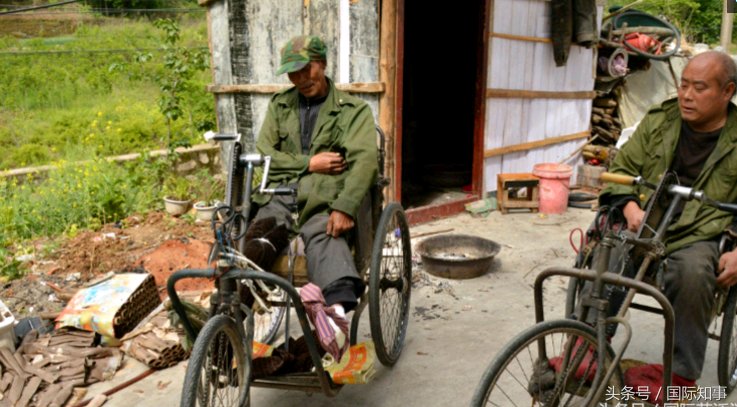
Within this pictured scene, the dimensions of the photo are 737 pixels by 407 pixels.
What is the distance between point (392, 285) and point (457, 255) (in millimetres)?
2020

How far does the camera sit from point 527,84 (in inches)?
300

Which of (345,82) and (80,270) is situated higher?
(345,82)

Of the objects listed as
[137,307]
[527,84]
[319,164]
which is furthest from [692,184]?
[527,84]

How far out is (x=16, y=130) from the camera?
9.33 meters

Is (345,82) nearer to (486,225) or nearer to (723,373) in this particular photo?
(486,225)

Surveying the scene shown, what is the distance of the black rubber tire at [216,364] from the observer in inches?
83.0

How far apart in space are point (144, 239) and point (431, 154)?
16.7 ft

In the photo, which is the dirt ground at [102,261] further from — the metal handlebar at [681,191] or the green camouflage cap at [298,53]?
the metal handlebar at [681,191]

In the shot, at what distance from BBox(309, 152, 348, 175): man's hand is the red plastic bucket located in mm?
4401

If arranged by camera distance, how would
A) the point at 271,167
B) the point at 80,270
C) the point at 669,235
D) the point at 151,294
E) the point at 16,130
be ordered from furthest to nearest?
the point at 16,130 → the point at 80,270 → the point at 151,294 → the point at 271,167 → the point at 669,235

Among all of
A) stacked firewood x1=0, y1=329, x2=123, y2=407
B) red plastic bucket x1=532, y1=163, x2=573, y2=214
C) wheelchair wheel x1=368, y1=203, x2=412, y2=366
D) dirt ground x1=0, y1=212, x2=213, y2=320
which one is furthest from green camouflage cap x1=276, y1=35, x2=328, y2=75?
red plastic bucket x1=532, y1=163, x2=573, y2=214

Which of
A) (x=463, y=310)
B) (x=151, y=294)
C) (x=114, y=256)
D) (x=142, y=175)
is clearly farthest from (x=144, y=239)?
(x=463, y=310)

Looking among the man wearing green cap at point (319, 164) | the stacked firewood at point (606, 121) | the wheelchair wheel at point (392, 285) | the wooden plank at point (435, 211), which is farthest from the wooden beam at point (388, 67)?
the stacked firewood at point (606, 121)

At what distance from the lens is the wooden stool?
7109 mm
